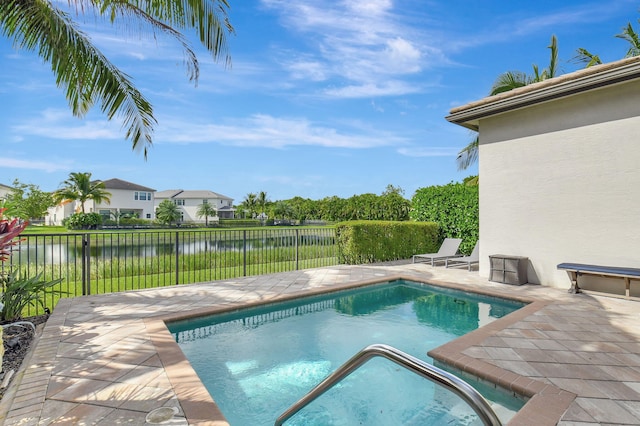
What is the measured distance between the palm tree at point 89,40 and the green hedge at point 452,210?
8.93m

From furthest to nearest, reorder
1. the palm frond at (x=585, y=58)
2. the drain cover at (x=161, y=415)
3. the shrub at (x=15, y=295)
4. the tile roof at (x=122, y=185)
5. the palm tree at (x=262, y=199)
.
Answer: the palm tree at (x=262, y=199) < the tile roof at (x=122, y=185) < the palm frond at (x=585, y=58) < the shrub at (x=15, y=295) < the drain cover at (x=161, y=415)

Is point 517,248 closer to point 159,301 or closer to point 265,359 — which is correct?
point 265,359

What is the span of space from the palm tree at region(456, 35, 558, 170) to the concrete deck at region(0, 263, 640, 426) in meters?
12.9

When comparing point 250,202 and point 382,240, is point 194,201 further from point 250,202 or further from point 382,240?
point 382,240

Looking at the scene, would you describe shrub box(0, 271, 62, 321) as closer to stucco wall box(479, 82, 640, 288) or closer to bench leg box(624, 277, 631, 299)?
stucco wall box(479, 82, 640, 288)

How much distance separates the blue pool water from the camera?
3.23 meters

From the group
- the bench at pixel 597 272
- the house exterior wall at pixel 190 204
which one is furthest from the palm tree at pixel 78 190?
the bench at pixel 597 272

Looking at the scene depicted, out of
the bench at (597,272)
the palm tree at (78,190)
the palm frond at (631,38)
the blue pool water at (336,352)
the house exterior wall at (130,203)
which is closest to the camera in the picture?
the blue pool water at (336,352)

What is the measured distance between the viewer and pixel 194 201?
76.6 metres

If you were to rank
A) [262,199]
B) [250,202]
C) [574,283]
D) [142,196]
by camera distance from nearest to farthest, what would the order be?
[574,283] < [142,196] < [262,199] < [250,202]

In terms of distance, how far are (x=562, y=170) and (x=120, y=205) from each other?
64.3m

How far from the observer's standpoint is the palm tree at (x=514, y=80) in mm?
16391

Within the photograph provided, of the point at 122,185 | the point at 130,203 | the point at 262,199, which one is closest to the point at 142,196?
the point at 130,203

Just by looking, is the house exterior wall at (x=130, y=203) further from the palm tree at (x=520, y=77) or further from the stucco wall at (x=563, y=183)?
the stucco wall at (x=563, y=183)
